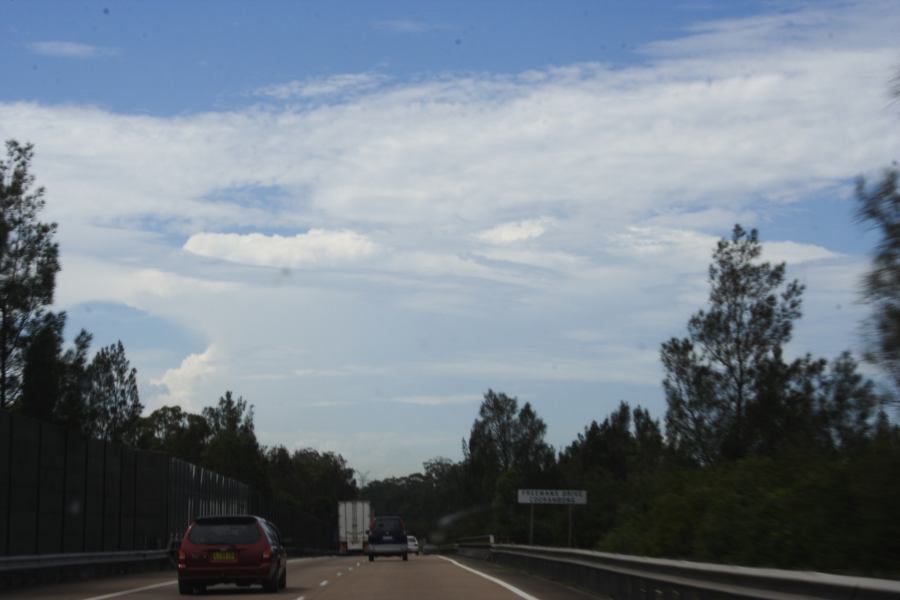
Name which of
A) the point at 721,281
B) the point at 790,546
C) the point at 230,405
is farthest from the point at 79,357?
the point at 230,405

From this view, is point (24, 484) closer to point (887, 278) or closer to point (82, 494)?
point (82, 494)

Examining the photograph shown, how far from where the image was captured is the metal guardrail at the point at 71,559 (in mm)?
25289

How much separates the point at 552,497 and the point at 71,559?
1225 inches

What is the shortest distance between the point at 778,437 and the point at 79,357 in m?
26.5

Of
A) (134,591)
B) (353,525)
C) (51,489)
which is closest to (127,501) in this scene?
(51,489)

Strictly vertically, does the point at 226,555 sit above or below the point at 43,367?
below

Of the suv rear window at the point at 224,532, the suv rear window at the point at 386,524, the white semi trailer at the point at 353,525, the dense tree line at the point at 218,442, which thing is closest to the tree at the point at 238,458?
the dense tree line at the point at 218,442

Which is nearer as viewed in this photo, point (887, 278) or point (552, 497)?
point (887, 278)

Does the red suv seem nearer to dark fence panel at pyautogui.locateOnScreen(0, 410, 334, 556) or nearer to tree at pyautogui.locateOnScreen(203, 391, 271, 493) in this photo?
dark fence panel at pyautogui.locateOnScreen(0, 410, 334, 556)

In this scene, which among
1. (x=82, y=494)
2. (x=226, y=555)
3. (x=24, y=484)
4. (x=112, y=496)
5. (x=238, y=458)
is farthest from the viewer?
Answer: (x=238, y=458)

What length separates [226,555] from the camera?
2333cm

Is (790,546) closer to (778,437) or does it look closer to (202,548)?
(202,548)

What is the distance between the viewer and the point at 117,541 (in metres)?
39.8

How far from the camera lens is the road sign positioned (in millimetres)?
56031
